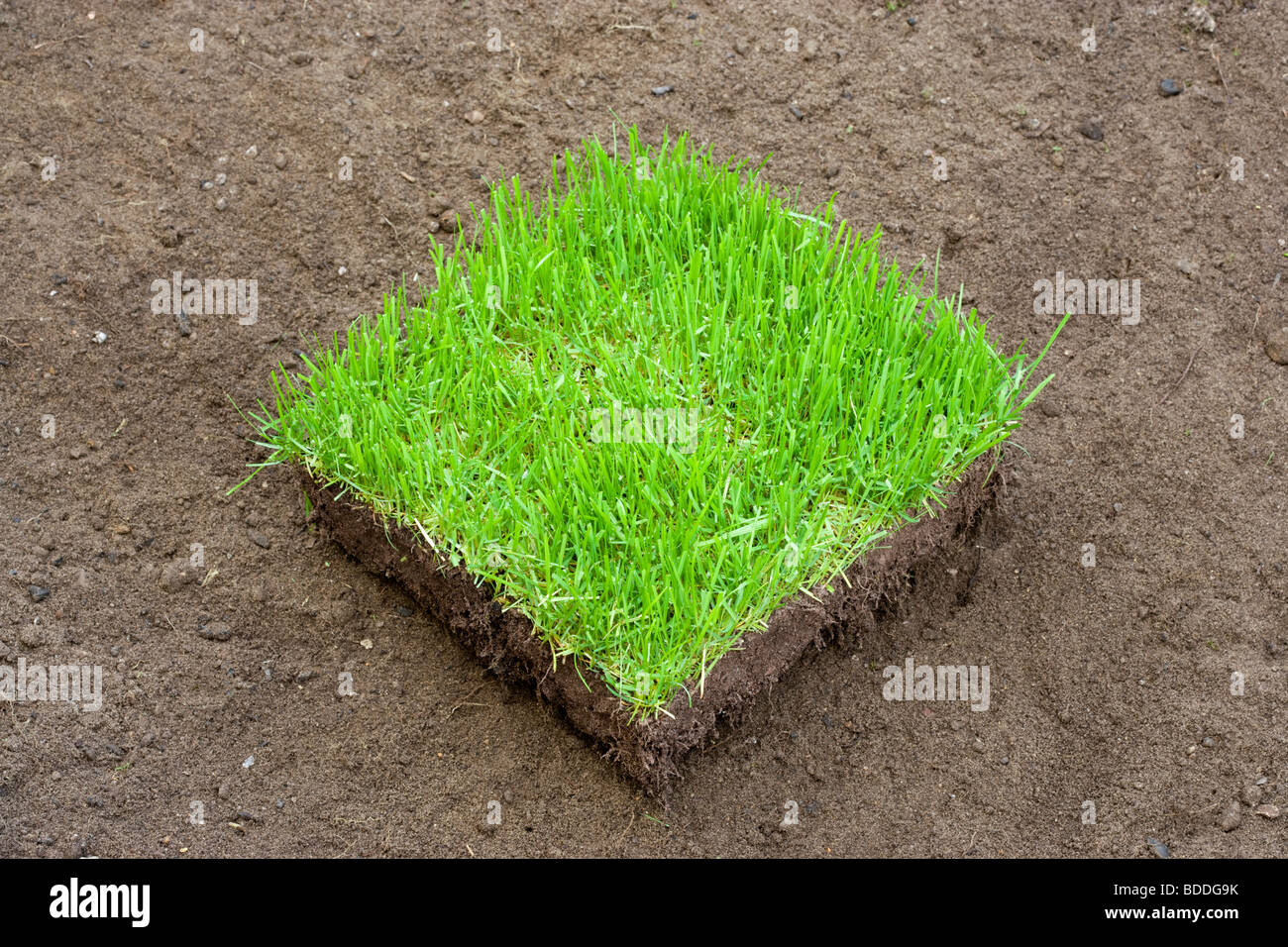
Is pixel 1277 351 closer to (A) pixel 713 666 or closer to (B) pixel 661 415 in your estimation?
(B) pixel 661 415

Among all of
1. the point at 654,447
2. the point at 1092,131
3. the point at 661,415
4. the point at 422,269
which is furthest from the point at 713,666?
the point at 1092,131

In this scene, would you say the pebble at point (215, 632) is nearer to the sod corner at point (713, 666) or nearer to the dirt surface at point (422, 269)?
the dirt surface at point (422, 269)

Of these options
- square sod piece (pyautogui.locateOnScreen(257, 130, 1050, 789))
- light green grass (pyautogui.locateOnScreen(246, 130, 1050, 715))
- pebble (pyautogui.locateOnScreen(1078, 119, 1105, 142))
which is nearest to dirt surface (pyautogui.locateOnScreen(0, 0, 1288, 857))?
pebble (pyautogui.locateOnScreen(1078, 119, 1105, 142))

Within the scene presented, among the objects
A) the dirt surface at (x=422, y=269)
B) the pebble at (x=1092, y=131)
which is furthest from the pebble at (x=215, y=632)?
the pebble at (x=1092, y=131)

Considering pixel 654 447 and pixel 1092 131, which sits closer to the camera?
pixel 654 447

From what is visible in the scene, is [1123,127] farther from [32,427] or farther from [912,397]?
[32,427]

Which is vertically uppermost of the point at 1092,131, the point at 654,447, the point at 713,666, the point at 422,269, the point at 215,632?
the point at 1092,131

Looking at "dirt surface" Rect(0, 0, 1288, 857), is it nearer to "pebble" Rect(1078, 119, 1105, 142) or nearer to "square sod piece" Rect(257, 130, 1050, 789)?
"pebble" Rect(1078, 119, 1105, 142)
